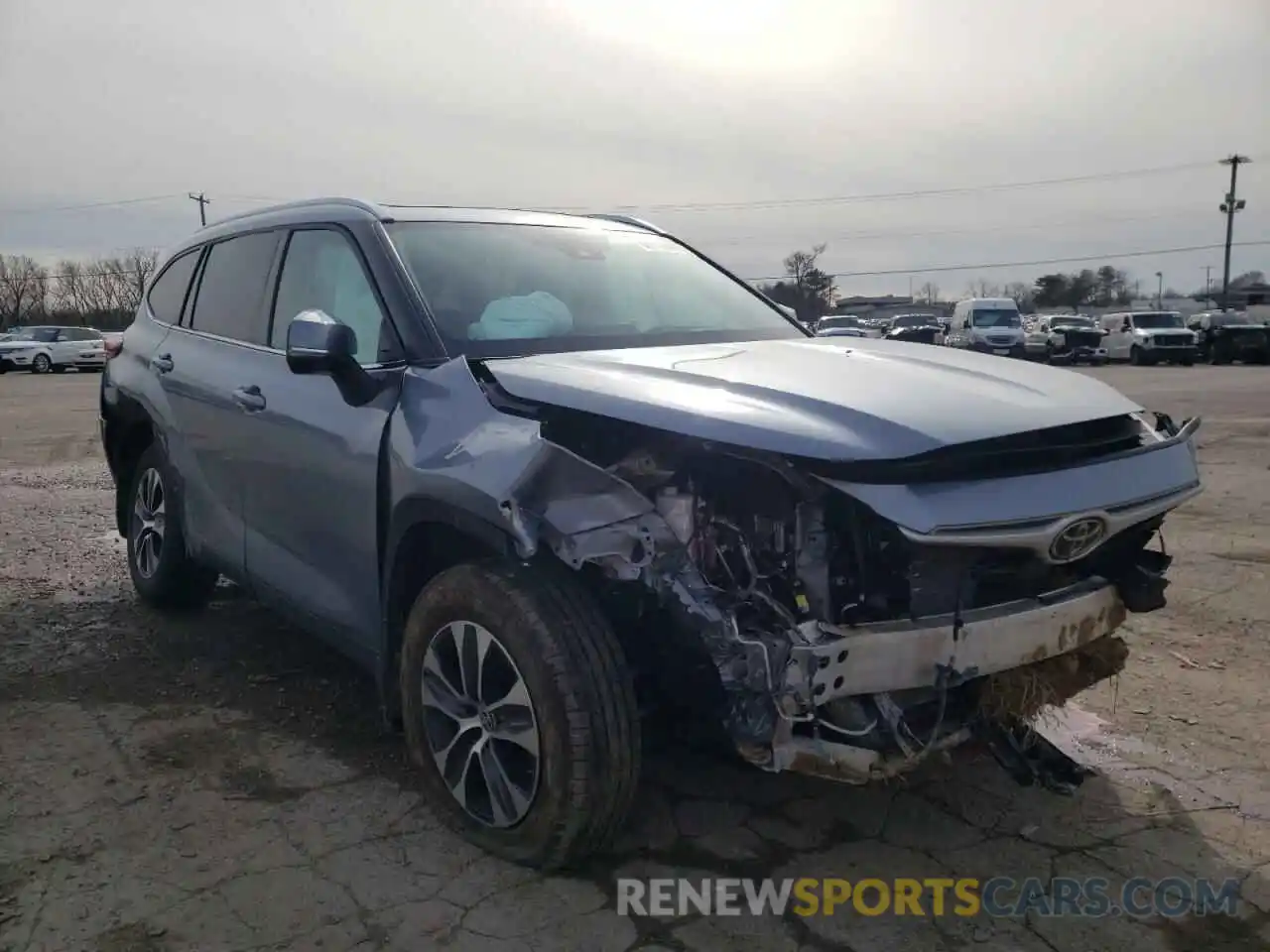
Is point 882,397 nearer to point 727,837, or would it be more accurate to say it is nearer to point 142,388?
point 727,837

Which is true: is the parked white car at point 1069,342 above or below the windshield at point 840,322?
below

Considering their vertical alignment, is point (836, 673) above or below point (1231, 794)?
above

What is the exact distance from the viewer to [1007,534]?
2391 mm

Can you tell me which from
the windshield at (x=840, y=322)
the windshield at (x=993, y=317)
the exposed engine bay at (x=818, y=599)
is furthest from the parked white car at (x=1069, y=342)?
the exposed engine bay at (x=818, y=599)

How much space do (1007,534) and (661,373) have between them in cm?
99

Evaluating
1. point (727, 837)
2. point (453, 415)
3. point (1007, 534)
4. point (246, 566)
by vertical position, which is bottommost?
point (727, 837)

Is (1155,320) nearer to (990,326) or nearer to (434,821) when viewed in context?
(990,326)

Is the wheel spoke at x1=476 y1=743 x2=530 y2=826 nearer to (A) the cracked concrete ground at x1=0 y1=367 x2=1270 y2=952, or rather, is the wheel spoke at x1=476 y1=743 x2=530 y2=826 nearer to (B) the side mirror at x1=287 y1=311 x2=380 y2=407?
(A) the cracked concrete ground at x1=0 y1=367 x2=1270 y2=952

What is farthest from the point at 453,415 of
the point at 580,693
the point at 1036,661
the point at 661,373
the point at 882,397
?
the point at 1036,661

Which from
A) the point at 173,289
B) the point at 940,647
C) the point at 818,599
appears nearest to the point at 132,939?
the point at 818,599

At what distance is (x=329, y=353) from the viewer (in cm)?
296

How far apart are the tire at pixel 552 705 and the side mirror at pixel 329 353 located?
0.67 meters

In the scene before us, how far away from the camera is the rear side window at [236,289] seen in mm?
4055

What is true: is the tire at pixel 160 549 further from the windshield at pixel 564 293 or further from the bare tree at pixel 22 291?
the bare tree at pixel 22 291
